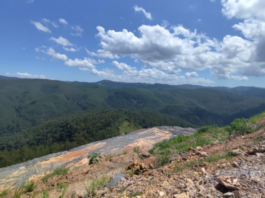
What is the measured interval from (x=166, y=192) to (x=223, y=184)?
105 centimetres

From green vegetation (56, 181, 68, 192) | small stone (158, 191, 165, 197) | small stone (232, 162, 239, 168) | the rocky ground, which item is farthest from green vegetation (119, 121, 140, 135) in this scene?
small stone (158, 191, 165, 197)

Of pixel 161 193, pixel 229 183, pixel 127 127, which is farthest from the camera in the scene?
pixel 127 127

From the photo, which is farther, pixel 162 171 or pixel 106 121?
pixel 106 121

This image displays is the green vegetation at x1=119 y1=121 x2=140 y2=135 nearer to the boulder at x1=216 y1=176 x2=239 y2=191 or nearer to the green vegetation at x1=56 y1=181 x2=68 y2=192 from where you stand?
the green vegetation at x1=56 y1=181 x2=68 y2=192

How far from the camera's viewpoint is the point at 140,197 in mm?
3139

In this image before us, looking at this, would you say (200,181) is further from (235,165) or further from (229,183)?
(235,165)

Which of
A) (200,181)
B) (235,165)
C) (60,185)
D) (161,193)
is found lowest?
(60,185)

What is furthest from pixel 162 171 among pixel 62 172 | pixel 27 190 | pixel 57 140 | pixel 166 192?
pixel 57 140

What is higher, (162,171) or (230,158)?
(230,158)

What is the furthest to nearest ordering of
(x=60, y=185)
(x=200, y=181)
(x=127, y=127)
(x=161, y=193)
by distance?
(x=127, y=127)
(x=60, y=185)
(x=200, y=181)
(x=161, y=193)

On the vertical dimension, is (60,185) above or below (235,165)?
below

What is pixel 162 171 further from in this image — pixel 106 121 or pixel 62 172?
pixel 106 121

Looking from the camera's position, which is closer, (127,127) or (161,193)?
(161,193)

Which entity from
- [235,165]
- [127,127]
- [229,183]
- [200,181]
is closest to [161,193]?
[200,181]
